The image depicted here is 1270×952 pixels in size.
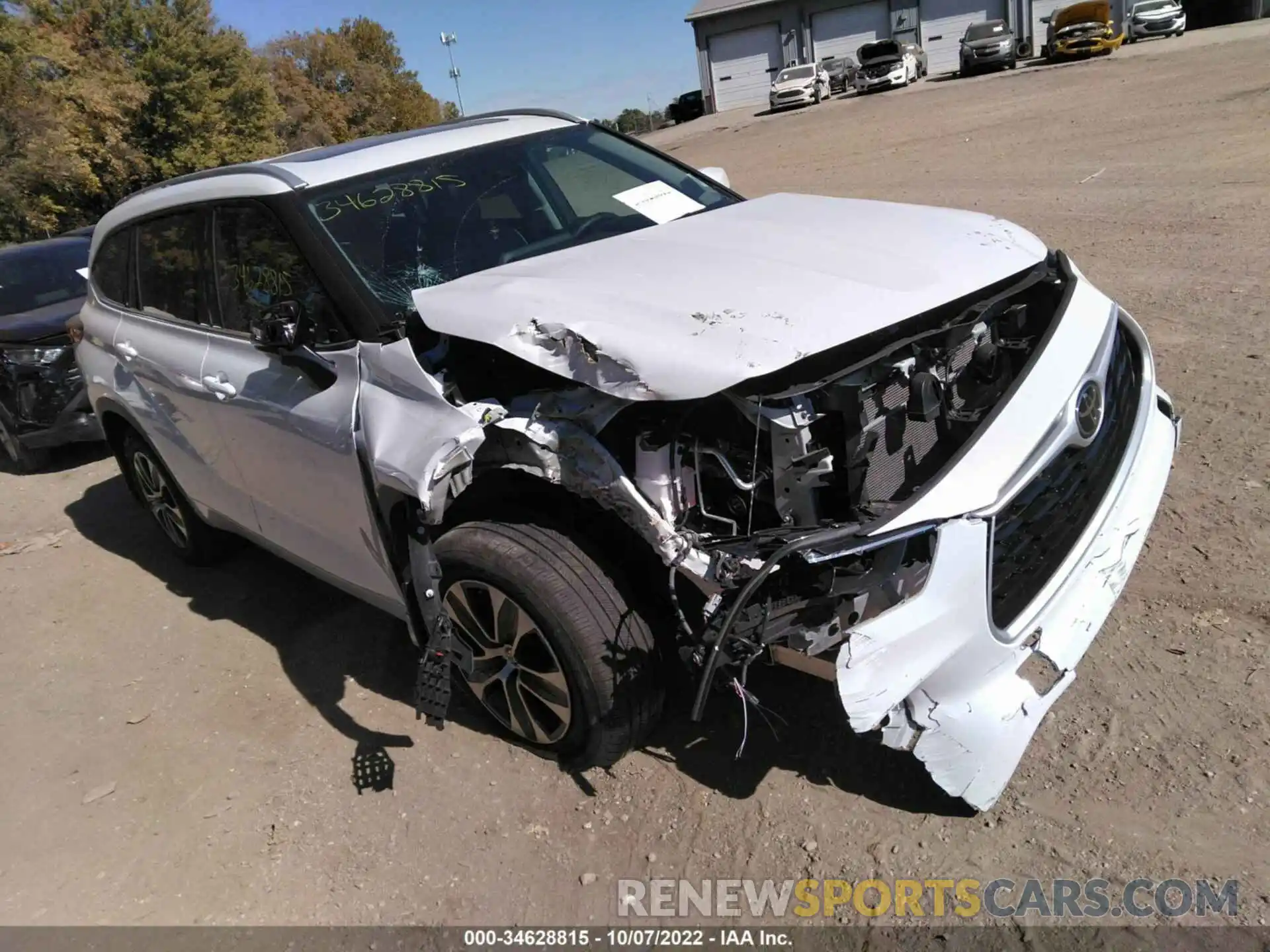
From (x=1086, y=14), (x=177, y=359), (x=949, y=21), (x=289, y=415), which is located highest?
(x=949, y=21)

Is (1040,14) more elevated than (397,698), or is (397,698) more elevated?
(1040,14)

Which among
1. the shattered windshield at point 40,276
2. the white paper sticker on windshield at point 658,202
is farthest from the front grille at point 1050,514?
the shattered windshield at point 40,276

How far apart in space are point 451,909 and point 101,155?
1344 inches

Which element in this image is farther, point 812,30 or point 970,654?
point 812,30

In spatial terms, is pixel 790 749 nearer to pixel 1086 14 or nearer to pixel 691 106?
pixel 1086 14

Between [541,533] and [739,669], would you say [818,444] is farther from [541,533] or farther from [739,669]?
[541,533]

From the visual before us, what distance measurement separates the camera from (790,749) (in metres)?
2.96

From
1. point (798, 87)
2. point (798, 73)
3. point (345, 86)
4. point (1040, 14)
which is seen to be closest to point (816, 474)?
point (798, 87)

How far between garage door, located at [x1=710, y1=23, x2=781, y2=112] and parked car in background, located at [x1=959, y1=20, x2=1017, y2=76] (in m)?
11.7

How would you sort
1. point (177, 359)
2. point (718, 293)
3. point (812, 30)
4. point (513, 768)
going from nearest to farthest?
point (718, 293)
point (513, 768)
point (177, 359)
point (812, 30)

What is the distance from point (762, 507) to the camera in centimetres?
261

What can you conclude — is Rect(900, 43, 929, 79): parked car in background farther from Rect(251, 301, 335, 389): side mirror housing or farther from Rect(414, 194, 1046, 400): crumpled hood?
Rect(251, 301, 335, 389): side mirror housing

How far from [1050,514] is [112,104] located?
3538cm

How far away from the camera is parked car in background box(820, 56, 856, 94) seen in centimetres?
3688
